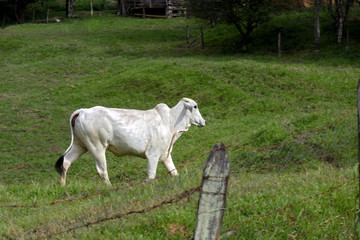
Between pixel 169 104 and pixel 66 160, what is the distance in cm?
923

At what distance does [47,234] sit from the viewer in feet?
17.2

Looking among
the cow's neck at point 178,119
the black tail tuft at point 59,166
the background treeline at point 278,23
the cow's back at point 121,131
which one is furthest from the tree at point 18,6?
the cow's neck at point 178,119

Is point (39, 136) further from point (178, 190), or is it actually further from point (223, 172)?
point (223, 172)

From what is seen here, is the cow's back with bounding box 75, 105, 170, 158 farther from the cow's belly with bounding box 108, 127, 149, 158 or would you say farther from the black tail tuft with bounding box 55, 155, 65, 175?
the black tail tuft with bounding box 55, 155, 65, 175

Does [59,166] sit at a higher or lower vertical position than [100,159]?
lower

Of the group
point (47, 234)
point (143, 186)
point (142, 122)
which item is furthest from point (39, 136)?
point (47, 234)

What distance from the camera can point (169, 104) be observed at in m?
17.7

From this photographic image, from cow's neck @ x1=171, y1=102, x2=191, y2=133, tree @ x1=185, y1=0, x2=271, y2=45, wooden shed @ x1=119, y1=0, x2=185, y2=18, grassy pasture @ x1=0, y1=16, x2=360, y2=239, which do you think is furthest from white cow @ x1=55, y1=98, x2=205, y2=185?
wooden shed @ x1=119, y1=0, x2=185, y2=18

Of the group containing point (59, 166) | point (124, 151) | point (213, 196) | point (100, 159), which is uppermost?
point (213, 196)

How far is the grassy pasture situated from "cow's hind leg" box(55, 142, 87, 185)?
0.94 feet

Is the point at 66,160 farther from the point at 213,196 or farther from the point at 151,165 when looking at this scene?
the point at 213,196

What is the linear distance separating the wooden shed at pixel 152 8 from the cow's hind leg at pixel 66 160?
1355 inches

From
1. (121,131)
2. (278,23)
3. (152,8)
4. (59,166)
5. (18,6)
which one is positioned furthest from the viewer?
(152,8)

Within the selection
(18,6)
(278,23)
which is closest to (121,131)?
(278,23)
